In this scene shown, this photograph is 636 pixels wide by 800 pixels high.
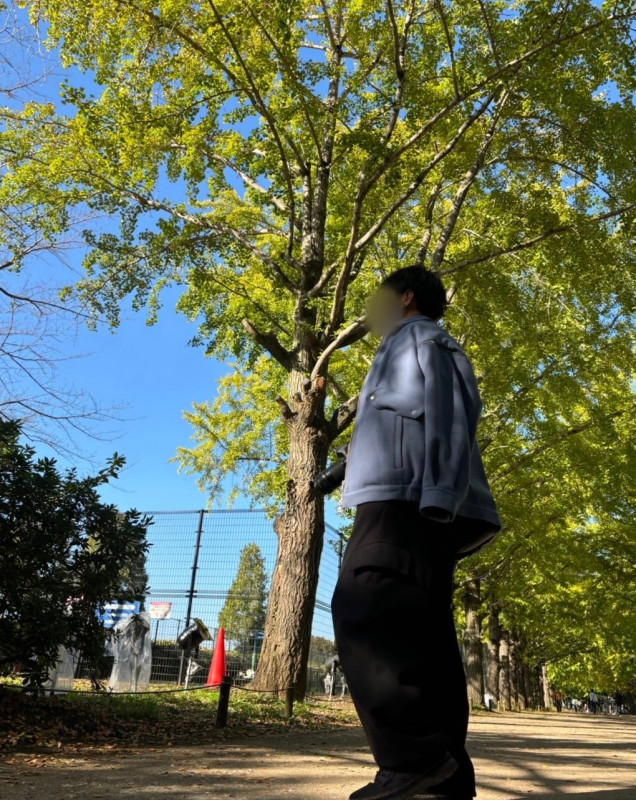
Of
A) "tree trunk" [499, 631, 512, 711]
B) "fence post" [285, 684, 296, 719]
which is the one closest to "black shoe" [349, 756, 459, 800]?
"fence post" [285, 684, 296, 719]

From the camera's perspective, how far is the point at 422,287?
2.82 meters

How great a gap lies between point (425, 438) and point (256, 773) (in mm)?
3354

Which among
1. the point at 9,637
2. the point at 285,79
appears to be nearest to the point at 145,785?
the point at 9,637

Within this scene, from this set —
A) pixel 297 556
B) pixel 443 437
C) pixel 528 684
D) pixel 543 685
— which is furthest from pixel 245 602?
pixel 543 685

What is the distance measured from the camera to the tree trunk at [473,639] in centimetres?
2275

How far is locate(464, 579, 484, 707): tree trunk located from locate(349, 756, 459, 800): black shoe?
21.8 metres

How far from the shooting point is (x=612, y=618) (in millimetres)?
25844

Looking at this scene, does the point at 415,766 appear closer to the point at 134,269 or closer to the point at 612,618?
the point at 134,269

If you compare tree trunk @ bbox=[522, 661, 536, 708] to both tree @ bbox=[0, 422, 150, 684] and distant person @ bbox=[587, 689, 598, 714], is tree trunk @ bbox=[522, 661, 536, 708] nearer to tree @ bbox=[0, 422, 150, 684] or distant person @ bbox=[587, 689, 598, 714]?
distant person @ bbox=[587, 689, 598, 714]

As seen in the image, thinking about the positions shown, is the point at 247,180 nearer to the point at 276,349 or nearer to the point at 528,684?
the point at 276,349

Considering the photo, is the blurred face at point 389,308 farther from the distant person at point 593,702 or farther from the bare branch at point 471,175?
the distant person at point 593,702

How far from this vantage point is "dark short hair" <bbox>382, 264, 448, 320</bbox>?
282cm

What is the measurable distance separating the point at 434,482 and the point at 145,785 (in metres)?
2.85

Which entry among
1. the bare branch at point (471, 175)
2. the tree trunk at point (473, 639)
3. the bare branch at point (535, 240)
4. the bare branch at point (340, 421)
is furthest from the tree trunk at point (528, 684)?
the bare branch at point (471, 175)
